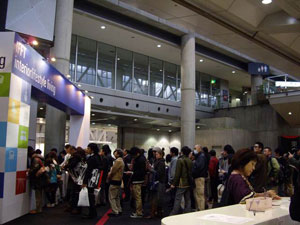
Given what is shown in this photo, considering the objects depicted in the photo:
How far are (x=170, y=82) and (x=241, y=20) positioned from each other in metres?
20.8

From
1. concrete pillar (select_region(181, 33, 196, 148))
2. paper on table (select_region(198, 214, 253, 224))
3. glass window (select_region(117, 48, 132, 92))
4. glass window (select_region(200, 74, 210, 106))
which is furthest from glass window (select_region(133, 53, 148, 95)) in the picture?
paper on table (select_region(198, 214, 253, 224))

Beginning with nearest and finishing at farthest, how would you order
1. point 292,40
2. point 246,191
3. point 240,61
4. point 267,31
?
point 246,191 < point 267,31 < point 292,40 < point 240,61

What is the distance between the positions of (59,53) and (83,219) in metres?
7.69

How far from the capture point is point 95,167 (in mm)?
6902

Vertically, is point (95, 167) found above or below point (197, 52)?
below

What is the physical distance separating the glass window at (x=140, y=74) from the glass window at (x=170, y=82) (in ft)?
6.34

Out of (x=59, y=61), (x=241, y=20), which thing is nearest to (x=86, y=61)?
(x=59, y=61)

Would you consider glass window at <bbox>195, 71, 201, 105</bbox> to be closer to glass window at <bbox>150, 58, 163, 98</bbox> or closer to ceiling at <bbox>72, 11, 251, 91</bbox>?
ceiling at <bbox>72, 11, 251, 91</bbox>

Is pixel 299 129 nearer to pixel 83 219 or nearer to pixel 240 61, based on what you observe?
pixel 240 61

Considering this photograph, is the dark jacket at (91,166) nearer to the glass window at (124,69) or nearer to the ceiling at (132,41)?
the ceiling at (132,41)

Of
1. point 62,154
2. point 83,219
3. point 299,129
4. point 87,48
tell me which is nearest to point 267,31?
point 83,219

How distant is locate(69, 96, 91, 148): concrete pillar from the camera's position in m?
11.4

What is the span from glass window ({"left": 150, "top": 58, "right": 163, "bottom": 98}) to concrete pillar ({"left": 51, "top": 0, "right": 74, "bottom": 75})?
10.3 m

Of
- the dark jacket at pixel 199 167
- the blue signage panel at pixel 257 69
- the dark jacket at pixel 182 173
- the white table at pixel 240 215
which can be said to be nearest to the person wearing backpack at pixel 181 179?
the dark jacket at pixel 182 173
